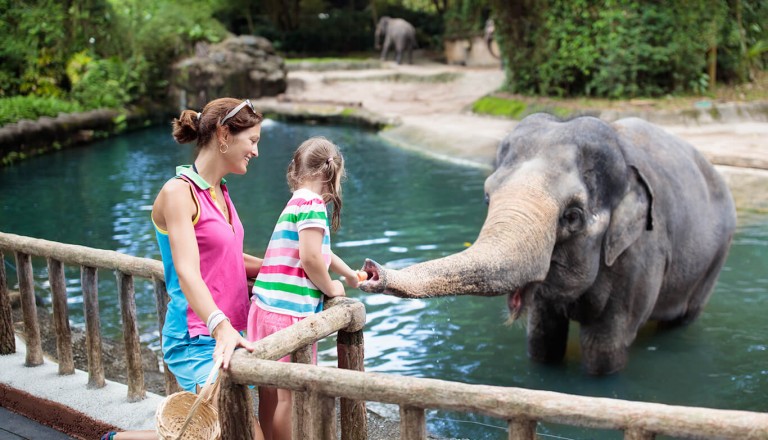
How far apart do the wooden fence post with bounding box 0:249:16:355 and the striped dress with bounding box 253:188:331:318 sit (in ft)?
7.26

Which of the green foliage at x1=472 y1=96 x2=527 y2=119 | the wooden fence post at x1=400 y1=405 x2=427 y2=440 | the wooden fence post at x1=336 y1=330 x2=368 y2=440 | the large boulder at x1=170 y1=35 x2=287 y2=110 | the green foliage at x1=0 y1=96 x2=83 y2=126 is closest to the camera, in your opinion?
the wooden fence post at x1=400 y1=405 x2=427 y2=440

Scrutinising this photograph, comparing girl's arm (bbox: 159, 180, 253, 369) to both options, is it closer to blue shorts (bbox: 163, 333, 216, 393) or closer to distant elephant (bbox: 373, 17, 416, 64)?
blue shorts (bbox: 163, 333, 216, 393)

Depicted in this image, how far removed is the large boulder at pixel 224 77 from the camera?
913 inches

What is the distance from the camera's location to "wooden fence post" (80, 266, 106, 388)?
4.00 m

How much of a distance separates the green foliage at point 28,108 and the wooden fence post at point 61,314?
1233cm

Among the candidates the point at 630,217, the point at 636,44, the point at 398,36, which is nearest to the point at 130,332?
the point at 630,217

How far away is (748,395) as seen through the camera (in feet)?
18.6

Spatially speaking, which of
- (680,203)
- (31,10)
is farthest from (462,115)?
(680,203)

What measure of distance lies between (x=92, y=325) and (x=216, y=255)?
1.39m

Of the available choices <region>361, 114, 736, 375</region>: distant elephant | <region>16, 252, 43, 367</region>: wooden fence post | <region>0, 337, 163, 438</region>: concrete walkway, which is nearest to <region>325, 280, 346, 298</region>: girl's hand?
<region>361, 114, 736, 375</region>: distant elephant

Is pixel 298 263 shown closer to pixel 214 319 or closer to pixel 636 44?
pixel 214 319

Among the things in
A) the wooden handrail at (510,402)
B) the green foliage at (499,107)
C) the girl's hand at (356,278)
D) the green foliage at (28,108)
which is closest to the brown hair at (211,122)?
the girl's hand at (356,278)

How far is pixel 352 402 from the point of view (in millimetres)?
3051

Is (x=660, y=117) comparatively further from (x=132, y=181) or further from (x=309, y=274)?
(x=309, y=274)
